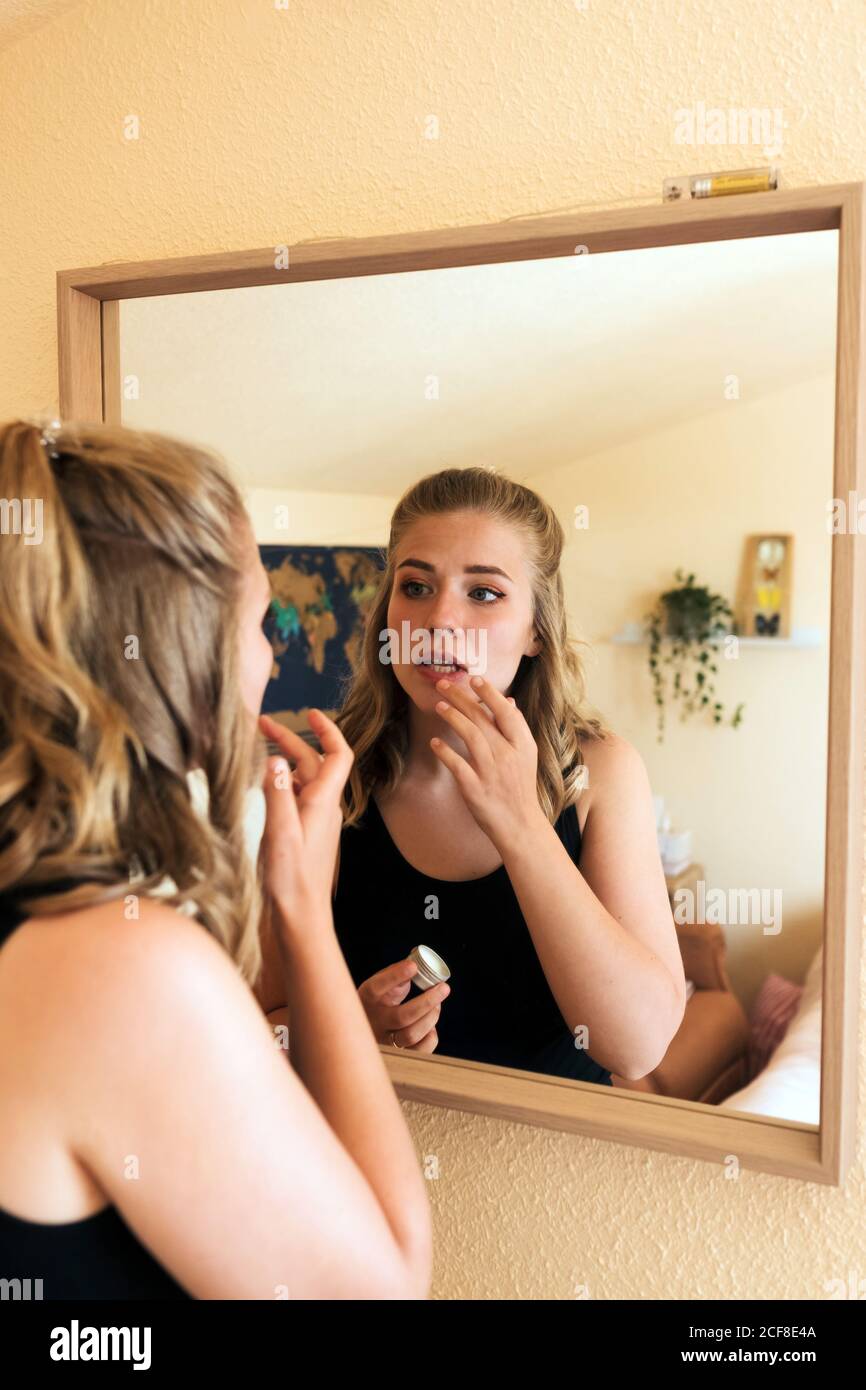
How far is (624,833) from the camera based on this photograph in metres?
0.89

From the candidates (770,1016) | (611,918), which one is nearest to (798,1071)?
(770,1016)

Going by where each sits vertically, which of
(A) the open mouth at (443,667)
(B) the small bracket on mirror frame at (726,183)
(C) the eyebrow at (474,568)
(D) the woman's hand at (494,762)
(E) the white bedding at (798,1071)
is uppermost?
(B) the small bracket on mirror frame at (726,183)

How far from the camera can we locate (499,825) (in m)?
0.90

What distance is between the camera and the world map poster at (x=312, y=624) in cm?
96

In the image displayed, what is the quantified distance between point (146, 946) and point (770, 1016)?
0.50 m

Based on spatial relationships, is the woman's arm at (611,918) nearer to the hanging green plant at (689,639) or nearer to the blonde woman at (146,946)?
the hanging green plant at (689,639)

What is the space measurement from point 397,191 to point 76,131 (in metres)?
0.40

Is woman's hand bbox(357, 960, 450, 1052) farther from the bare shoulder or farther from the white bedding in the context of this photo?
the bare shoulder

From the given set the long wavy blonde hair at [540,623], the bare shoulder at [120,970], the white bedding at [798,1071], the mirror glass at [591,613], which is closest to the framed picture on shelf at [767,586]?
the mirror glass at [591,613]

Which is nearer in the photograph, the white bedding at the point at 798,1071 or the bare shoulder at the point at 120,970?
the bare shoulder at the point at 120,970

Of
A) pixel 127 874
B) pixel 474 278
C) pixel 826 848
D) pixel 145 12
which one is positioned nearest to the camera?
pixel 127 874

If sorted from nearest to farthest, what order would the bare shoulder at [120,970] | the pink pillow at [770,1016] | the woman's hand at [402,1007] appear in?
the bare shoulder at [120,970], the pink pillow at [770,1016], the woman's hand at [402,1007]
